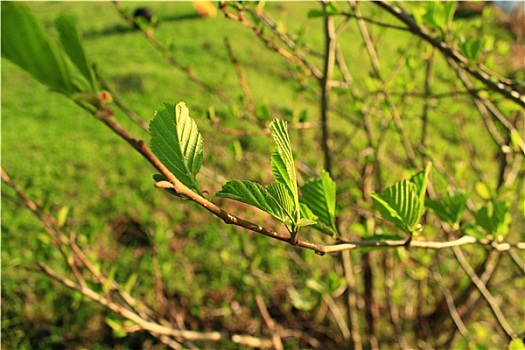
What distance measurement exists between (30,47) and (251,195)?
23 cm

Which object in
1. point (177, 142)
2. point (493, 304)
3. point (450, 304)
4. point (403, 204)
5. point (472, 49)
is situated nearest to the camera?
point (177, 142)

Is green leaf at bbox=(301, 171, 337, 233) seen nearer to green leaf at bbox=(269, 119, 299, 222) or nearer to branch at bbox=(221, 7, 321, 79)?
Answer: green leaf at bbox=(269, 119, 299, 222)

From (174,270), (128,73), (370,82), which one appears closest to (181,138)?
(370,82)

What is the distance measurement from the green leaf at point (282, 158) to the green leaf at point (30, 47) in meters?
0.19

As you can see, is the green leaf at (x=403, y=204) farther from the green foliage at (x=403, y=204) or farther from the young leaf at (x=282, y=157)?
the young leaf at (x=282, y=157)

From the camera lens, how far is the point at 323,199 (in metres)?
0.66

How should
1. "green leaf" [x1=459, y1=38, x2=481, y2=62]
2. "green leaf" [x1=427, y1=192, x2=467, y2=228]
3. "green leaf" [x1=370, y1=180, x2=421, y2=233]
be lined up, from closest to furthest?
"green leaf" [x1=370, y1=180, x2=421, y2=233] → "green leaf" [x1=427, y1=192, x2=467, y2=228] → "green leaf" [x1=459, y1=38, x2=481, y2=62]

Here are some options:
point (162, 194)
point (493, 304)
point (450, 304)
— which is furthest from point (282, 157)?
point (162, 194)

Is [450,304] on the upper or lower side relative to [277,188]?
lower

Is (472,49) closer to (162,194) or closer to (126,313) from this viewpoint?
(126,313)

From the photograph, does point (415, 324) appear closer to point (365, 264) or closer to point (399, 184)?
point (365, 264)

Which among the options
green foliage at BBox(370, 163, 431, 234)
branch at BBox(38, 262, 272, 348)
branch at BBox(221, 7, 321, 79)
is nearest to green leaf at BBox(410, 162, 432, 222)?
green foliage at BBox(370, 163, 431, 234)

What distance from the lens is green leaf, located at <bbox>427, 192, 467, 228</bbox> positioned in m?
0.78

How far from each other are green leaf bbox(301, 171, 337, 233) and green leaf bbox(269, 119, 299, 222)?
17 cm
